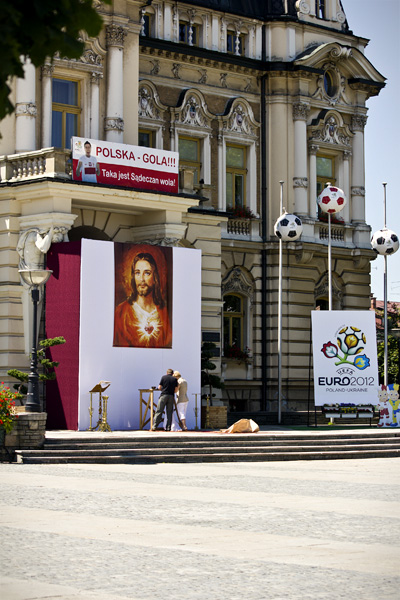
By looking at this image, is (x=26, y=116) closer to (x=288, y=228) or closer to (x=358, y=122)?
(x=288, y=228)

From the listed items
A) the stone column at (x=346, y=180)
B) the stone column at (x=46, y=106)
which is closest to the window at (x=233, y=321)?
the stone column at (x=346, y=180)

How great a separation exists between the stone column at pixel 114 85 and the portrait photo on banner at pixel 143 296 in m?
4.17

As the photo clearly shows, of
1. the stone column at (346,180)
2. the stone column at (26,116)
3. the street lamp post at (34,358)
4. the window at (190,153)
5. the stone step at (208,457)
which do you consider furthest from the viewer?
the stone column at (346,180)

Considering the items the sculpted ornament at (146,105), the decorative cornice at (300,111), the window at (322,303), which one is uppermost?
the decorative cornice at (300,111)

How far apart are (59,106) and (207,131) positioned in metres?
8.64

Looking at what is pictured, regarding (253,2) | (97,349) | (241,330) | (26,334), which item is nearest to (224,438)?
(97,349)

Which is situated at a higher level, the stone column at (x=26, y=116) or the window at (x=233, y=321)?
the stone column at (x=26, y=116)

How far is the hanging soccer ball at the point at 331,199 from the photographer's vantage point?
125 feet

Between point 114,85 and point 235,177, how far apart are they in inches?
357

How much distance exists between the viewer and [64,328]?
30.5 meters

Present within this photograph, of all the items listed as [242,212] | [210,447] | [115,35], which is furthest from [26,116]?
[242,212]

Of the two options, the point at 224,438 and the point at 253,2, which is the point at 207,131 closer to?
the point at 253,2

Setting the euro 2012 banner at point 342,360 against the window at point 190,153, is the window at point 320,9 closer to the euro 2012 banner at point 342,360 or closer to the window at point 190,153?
the window at point 190,153

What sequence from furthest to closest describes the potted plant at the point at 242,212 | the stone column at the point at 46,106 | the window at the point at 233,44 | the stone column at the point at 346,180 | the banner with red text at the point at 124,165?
1. the stone column at the point at 346,180
2. the window at the point at 233,44
3. the potted plant at the point at 242,212
4. the stone column at the point at 46,106
5. the banner with red text at the point at 124,165
